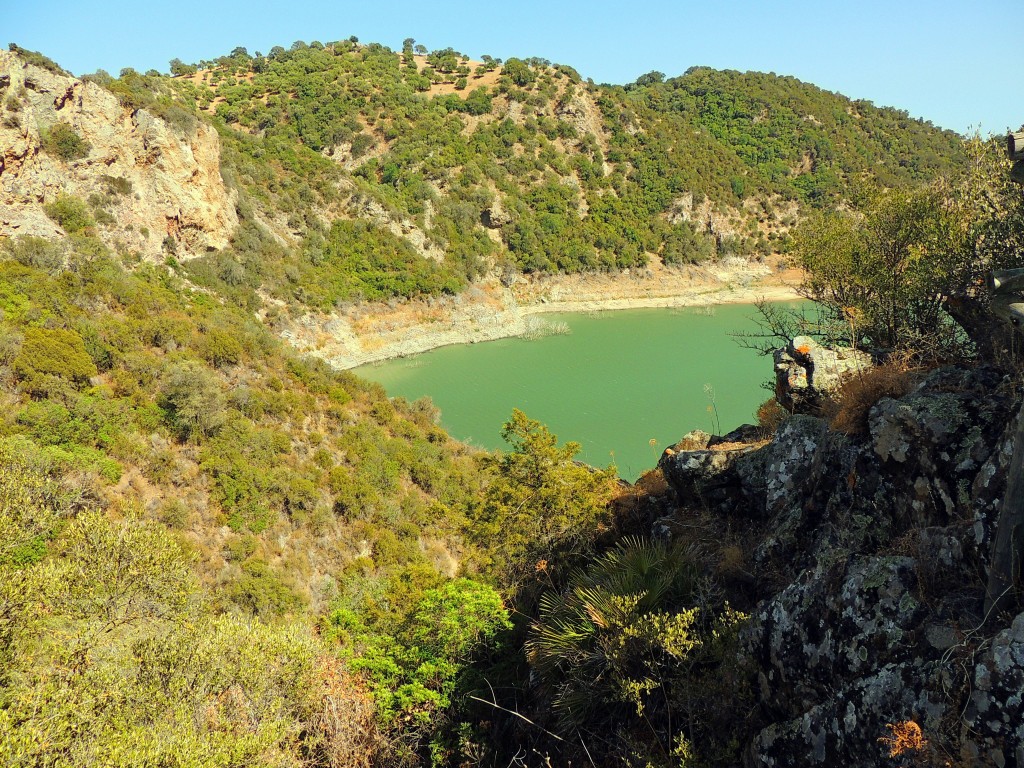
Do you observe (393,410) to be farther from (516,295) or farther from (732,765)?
(516,295)

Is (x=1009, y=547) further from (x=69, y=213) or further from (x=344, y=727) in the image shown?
(x=69, y=213)

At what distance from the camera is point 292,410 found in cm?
1875

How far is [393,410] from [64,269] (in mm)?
12562

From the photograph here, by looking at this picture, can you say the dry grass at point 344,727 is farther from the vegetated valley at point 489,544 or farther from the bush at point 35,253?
the bush at point 35,253

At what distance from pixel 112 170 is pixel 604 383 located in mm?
26529

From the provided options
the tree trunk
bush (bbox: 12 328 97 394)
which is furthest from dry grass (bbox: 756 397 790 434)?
bush (bbox: 12 328 97 394)

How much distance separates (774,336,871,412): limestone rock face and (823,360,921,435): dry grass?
2089mm

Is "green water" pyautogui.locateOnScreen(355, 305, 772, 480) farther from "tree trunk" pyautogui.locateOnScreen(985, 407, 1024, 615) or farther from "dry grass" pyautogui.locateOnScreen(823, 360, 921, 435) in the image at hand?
"tree trunk" pyautogui.locateOnScreen(985, 407, 1024, 615)

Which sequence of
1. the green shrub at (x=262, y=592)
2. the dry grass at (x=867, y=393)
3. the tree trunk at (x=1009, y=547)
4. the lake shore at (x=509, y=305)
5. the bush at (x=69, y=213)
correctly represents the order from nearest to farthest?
the tree trunk at (x=1009, y=547), the dry grass at (x=867, y=393), the green shrub at (x=262, y=592), the bush at (x=69, y=213), the lake shore at (x=509, y=305)

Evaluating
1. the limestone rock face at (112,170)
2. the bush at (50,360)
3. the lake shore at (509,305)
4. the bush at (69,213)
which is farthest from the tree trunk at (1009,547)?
the lake shore at (509,305)

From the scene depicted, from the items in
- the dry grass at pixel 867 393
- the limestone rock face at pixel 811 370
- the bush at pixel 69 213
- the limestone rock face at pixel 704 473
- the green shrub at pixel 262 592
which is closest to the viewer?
the dry grass at pixel 867 393

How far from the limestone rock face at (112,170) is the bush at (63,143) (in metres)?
0.21

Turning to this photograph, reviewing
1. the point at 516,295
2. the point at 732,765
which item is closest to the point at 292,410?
the point at 732,765

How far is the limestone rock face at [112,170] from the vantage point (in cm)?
2466
